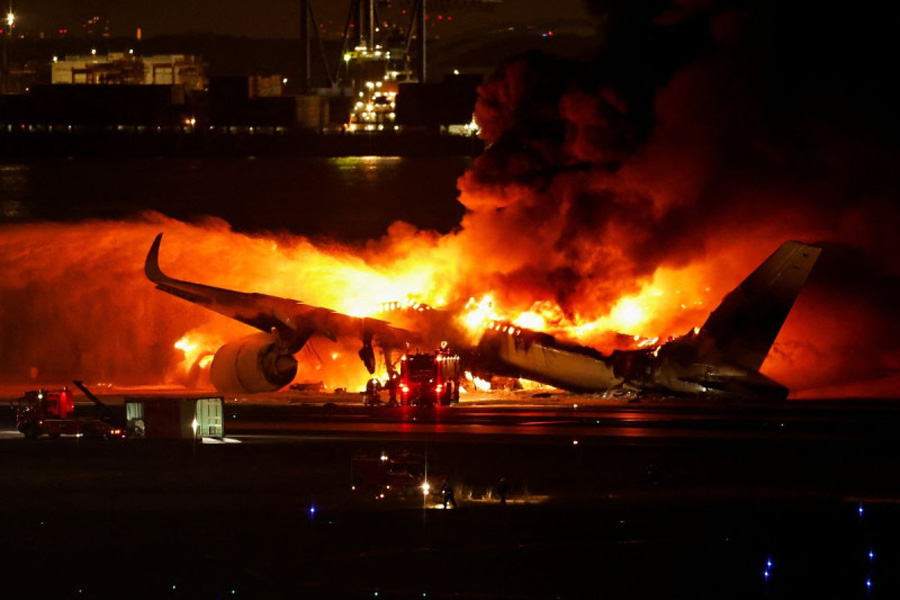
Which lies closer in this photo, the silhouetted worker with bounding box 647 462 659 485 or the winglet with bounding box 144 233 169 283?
the silhouetted worker with bounding box 647 462 659 485

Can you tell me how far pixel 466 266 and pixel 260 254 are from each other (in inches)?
455

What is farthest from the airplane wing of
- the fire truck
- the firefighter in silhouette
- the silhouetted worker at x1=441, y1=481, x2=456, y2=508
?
the silhouetted worker at x1=441, y1=481, x2=456, y2=508

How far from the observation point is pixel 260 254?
237 ft

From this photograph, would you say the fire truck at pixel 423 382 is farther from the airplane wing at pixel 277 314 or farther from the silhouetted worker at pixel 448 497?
the silhouetted worker at pixel 448 497

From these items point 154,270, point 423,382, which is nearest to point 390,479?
point 423,382

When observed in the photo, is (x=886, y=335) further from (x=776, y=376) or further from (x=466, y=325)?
(x=466, y=325)

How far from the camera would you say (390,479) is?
121 ft

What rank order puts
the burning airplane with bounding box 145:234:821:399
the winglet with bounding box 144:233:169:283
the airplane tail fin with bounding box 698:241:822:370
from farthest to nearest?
1. the winglet with bounding box 144:233:169:283
2. the burning airplane with bounding box 145:234:821:399
3. the airplane tail fin with bounding box 698:241:822:370

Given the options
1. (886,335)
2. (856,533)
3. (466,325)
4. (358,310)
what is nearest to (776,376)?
(886,335)

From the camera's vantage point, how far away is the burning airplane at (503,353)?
55969 millimetres

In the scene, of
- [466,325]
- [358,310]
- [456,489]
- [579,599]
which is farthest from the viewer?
[358,310]

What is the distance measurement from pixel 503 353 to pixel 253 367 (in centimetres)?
1023

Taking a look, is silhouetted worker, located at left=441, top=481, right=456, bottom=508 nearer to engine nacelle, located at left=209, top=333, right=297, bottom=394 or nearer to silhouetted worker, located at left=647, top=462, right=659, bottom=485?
silhouetted worker, located at left=647, top=462, right=659, bottom=485

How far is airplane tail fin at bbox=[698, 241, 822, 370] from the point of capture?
2126 inches
